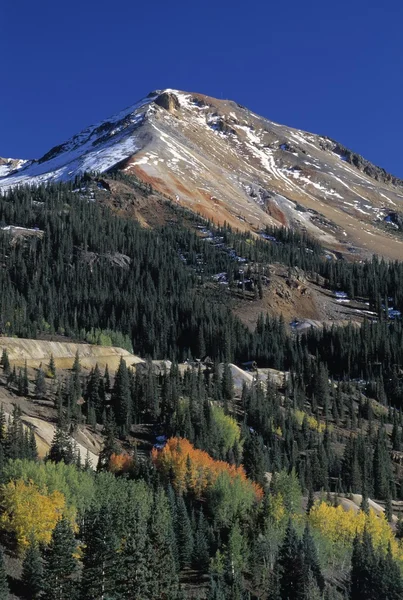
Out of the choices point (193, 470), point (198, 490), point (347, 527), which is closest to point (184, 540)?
point (198, 490)

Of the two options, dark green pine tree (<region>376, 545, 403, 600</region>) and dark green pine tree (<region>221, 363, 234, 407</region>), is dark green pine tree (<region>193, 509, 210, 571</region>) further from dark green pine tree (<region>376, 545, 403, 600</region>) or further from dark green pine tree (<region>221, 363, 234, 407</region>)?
dark green pine tree (<region>221, 363, 234, 407</region>)

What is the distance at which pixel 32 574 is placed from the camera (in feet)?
210

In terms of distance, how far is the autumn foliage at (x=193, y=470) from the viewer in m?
101

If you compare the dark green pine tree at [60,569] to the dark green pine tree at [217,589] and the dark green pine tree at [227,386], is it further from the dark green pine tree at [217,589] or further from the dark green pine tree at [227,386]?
the dark green pine tree at [227,386]

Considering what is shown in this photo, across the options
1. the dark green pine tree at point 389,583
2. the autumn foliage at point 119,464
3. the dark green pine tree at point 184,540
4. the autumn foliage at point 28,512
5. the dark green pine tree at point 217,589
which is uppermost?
the autumn foliage at point 119,464

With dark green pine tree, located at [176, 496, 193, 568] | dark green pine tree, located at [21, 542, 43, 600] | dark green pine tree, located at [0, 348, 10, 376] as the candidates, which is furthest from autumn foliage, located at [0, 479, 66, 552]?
dark green pine tree, located at [0, 348, 10, 376]

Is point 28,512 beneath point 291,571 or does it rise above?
above

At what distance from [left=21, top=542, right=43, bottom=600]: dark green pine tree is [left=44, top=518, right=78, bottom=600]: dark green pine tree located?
1273 mm

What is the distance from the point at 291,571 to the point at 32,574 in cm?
2733

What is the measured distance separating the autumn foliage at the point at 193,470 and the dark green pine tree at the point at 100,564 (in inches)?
1563

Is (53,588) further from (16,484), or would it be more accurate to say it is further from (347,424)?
(347,424)

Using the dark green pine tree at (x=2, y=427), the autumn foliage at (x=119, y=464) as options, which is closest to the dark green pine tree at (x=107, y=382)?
the autumn foliage at (x=119, y=464)

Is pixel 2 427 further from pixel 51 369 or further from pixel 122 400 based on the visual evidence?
pixel 51 369

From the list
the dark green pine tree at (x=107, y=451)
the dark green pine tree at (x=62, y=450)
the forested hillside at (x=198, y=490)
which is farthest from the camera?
the dark green pine tree at (x=107, y=451)
